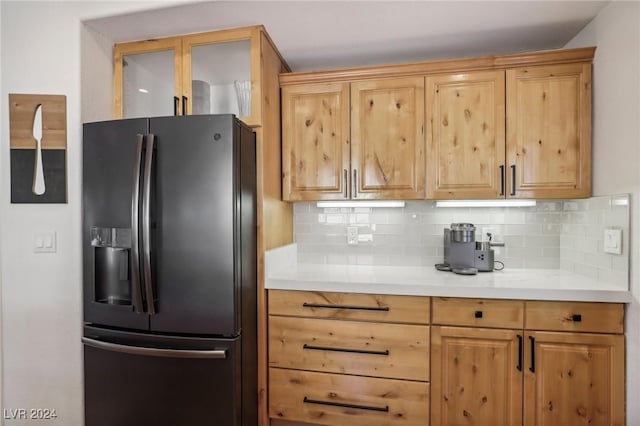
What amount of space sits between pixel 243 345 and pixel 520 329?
4.60 ft

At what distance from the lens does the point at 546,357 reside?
1.65 m

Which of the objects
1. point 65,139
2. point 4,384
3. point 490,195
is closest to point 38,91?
point 65,139

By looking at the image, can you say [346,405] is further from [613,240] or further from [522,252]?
[613,240]

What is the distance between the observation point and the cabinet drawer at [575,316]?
161cm

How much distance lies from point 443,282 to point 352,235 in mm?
819

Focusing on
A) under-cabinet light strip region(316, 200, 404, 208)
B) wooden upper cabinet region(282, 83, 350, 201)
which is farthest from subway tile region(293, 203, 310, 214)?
wooden upper cabinet region(282, 83, 350, 201)

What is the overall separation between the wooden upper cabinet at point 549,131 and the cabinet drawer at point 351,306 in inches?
35.9

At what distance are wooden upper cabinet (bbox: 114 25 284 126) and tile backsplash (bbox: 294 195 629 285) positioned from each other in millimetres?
923

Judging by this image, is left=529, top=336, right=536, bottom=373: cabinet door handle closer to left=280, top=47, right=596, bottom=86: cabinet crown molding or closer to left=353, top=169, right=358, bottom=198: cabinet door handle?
left=353, top=169, right=358, bottom=198: cabinet door handle

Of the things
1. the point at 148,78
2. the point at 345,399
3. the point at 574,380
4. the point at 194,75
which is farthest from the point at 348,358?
the point at 148,78

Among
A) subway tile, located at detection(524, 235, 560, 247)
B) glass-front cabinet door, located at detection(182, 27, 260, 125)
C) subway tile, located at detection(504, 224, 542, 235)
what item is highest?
glass-front cabinet door, located at detection(182, 27, 260, 125)

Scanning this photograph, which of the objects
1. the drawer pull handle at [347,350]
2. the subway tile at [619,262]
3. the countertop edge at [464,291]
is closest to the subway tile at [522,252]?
the subway tile at [619,262]

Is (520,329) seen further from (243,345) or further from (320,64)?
(320,64)

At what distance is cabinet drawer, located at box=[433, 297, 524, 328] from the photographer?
168cm
